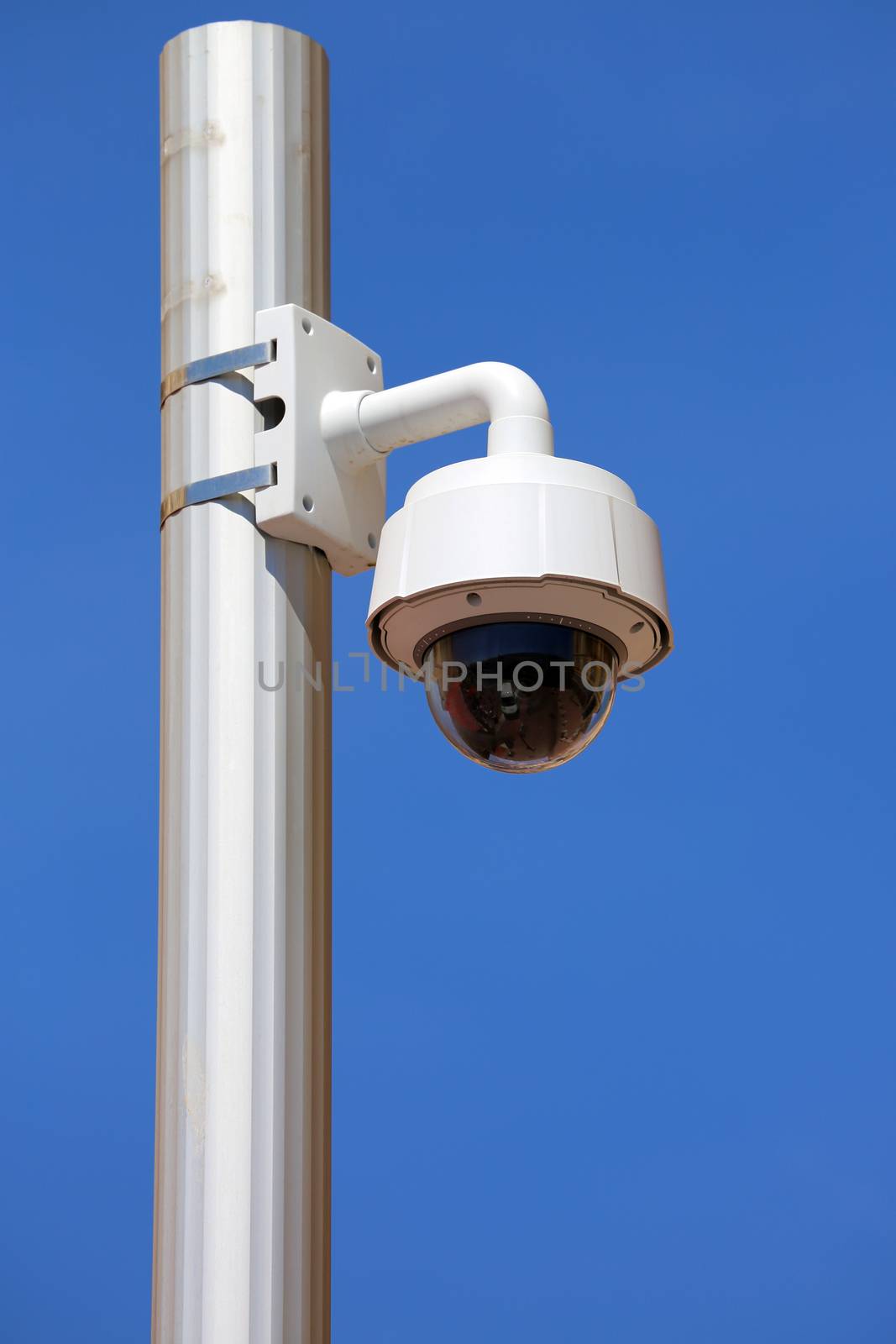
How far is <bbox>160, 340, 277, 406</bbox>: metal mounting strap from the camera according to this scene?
2.41m

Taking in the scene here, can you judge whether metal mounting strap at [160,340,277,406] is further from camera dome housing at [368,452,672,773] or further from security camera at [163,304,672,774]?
camera dome housing at [368,452,672,773]

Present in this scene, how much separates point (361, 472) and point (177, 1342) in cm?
107

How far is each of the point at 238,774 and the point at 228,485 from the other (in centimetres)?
36

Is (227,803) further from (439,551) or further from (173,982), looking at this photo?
(439,551)

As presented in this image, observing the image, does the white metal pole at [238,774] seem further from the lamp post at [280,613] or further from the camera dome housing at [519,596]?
the camera dome housing at [519,596]

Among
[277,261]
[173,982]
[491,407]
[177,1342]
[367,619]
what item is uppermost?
[277,261]

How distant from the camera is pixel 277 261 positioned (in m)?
2.50

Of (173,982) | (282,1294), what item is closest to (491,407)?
(173,982)

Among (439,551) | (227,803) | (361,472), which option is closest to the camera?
(439,551)

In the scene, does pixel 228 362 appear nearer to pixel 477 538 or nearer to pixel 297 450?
pixel 297 450

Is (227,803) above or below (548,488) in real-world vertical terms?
below

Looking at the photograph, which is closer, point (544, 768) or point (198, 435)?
point (544, 768)

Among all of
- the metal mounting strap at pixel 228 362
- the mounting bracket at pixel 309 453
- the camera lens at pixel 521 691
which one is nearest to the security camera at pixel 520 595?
the camera lens at pixel 521 691

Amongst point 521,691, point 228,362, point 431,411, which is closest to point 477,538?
point 521,691
